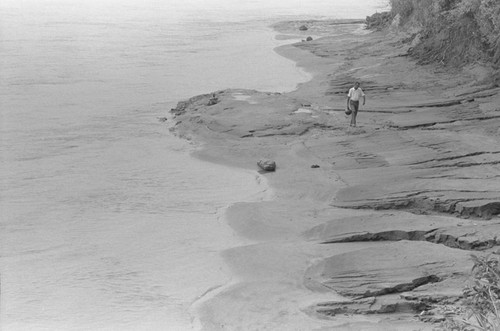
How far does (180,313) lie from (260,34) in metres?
40.0

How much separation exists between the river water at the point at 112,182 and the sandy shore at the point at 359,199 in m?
0.79

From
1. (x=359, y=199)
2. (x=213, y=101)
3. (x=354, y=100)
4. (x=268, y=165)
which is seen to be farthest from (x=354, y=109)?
(x=359, y=199)

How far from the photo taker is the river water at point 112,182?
14.1 metres

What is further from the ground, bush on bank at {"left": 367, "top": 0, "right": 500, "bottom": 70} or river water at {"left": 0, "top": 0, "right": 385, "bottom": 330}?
bush on bank at {"left": 367, "top": 0, "right": 500, "bottom": 70}

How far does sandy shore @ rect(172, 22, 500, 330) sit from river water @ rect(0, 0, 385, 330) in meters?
0.79

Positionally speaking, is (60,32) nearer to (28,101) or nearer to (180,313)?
(28,101)

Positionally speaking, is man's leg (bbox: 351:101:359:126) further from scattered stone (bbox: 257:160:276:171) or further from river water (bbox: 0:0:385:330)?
river water (bbox: 0:0:385:330)

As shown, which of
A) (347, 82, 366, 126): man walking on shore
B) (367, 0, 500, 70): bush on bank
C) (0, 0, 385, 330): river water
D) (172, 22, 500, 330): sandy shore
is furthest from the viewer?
(367, 0, 500, 70): bush on bank

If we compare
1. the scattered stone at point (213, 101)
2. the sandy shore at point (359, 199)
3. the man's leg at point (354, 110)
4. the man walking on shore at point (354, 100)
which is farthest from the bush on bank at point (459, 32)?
the scattered stone at point (213, 101)

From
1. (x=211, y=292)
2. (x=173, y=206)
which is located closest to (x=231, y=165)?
(x=173, y=206)

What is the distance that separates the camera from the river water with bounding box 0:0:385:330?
46.1 ft

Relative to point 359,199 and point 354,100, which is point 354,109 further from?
point 359,199

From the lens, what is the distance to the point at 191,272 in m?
15.1

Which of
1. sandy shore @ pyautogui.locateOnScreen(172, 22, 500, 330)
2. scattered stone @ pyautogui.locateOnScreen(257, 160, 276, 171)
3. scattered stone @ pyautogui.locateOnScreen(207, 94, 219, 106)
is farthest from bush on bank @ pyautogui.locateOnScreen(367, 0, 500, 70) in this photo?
scattered stone @ pyautogui.locateOnScreen(257, 160, 276, 171)
